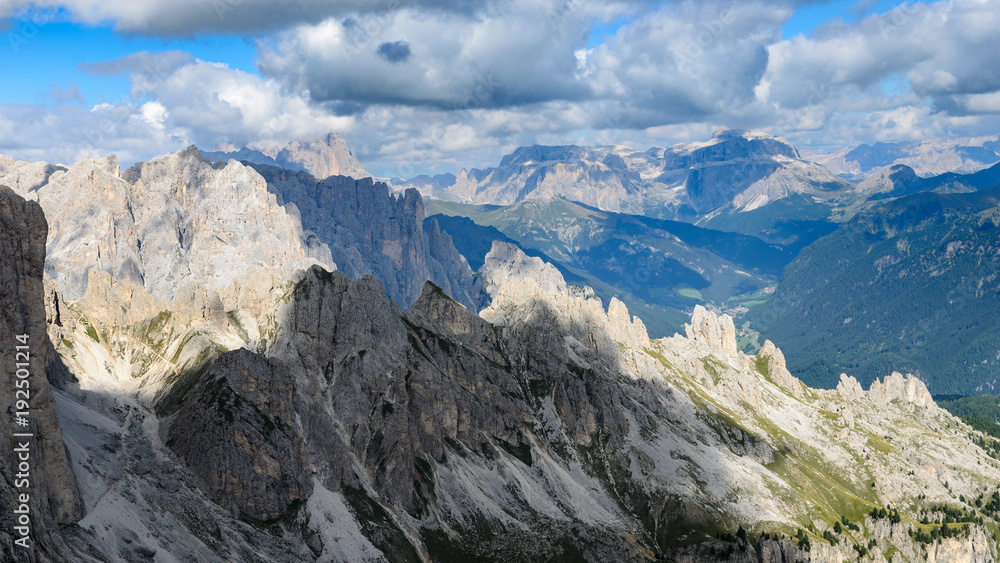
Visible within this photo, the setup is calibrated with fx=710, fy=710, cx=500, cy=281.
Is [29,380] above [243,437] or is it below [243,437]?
above

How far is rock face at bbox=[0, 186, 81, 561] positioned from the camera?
104 m

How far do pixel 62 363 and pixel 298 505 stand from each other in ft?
236

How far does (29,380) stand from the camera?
360ft

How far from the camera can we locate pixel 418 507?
194 meters

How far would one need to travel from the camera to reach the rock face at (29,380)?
340 ft

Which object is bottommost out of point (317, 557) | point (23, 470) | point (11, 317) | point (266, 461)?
point (317, 557)

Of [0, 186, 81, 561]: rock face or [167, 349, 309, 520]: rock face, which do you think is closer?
[0, 186, 81, 561]: rock face

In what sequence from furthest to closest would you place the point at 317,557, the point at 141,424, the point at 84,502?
1. the point at 141,424
2. the point at 317,557
3. the point at 84,502

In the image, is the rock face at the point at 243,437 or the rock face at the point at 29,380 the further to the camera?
the rock face at the point at 243,437

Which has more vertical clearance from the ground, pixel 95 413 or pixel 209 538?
pixel 95 413

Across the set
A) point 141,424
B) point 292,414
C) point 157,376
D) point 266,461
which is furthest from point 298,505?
point 157,376

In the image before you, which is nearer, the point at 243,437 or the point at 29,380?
the point at 29,380

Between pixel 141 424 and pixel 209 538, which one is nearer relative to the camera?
pixel 209 538

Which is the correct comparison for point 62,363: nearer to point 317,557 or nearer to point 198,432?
point 198,432
